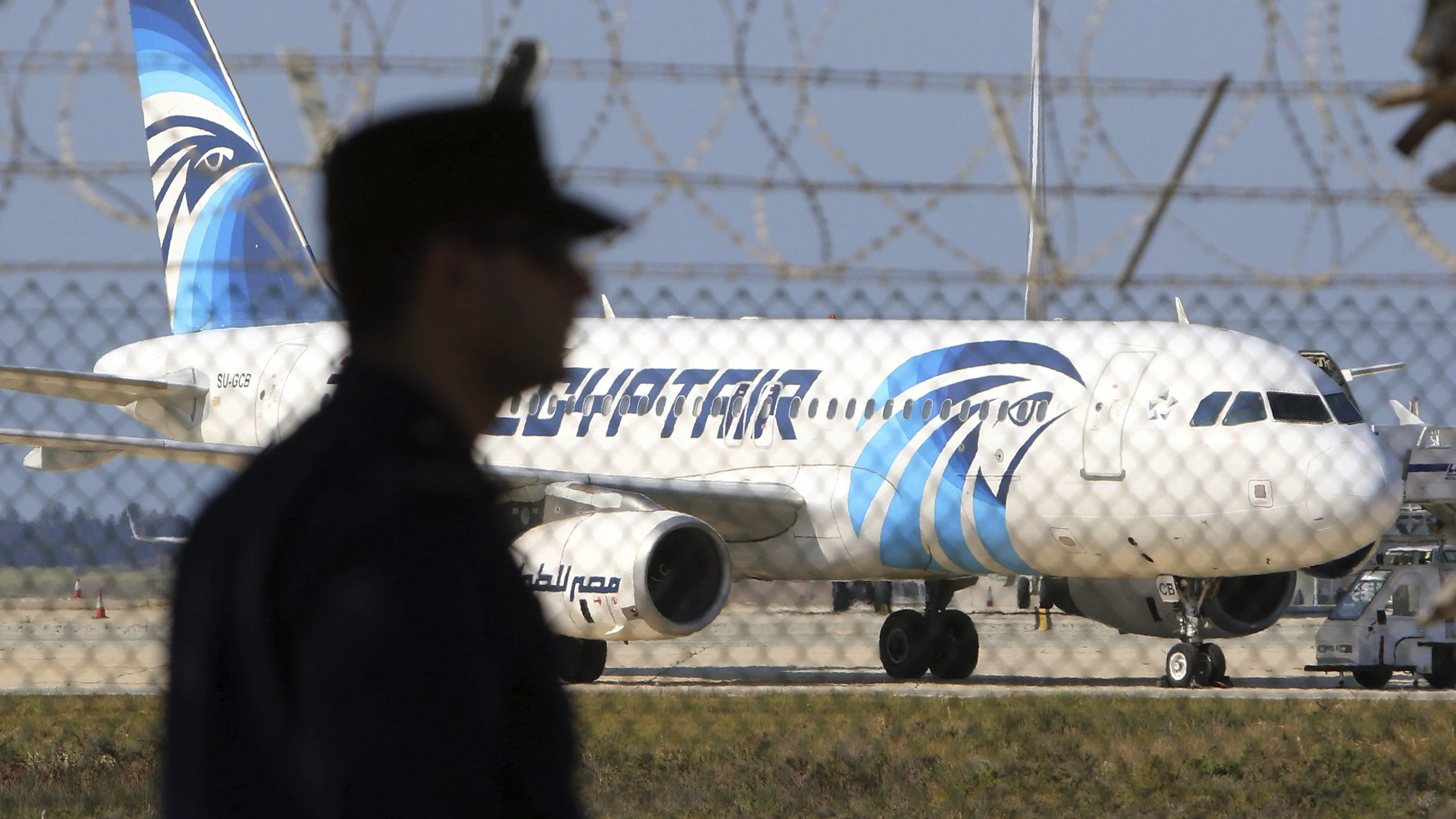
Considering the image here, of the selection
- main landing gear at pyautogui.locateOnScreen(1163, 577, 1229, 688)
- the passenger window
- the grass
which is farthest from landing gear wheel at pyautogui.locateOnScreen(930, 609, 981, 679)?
the grass

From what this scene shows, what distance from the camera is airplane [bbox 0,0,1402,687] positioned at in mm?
12188

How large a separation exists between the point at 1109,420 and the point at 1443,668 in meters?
3.80

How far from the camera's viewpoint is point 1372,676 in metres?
14.5

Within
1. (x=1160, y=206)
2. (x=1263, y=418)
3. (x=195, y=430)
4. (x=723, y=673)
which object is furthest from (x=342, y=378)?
(x=195, y=430)

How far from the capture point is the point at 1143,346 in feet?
43.1

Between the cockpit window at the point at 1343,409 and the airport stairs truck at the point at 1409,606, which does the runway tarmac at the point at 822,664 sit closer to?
the airport stairs truck at the point at 1409,606

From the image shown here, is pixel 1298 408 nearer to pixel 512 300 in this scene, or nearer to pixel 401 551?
pixel 512 300

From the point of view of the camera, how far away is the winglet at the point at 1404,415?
35.5 feet

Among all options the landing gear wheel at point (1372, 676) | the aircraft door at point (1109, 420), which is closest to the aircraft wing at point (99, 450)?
the aircraft door at point (1109, 420)

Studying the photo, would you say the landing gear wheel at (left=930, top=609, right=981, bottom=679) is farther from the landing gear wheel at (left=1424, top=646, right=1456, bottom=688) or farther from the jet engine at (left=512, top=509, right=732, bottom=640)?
the landing gear wheel at (left=1424, top=646, right=1456, bottom=688)

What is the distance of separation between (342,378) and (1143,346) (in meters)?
12.1

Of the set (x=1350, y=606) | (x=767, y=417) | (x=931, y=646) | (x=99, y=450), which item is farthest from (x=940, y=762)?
(x=1350, y=606)

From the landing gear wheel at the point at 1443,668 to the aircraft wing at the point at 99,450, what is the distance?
9.30 m

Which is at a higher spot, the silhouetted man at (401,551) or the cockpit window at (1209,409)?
the cockpit window at (1209,409)
